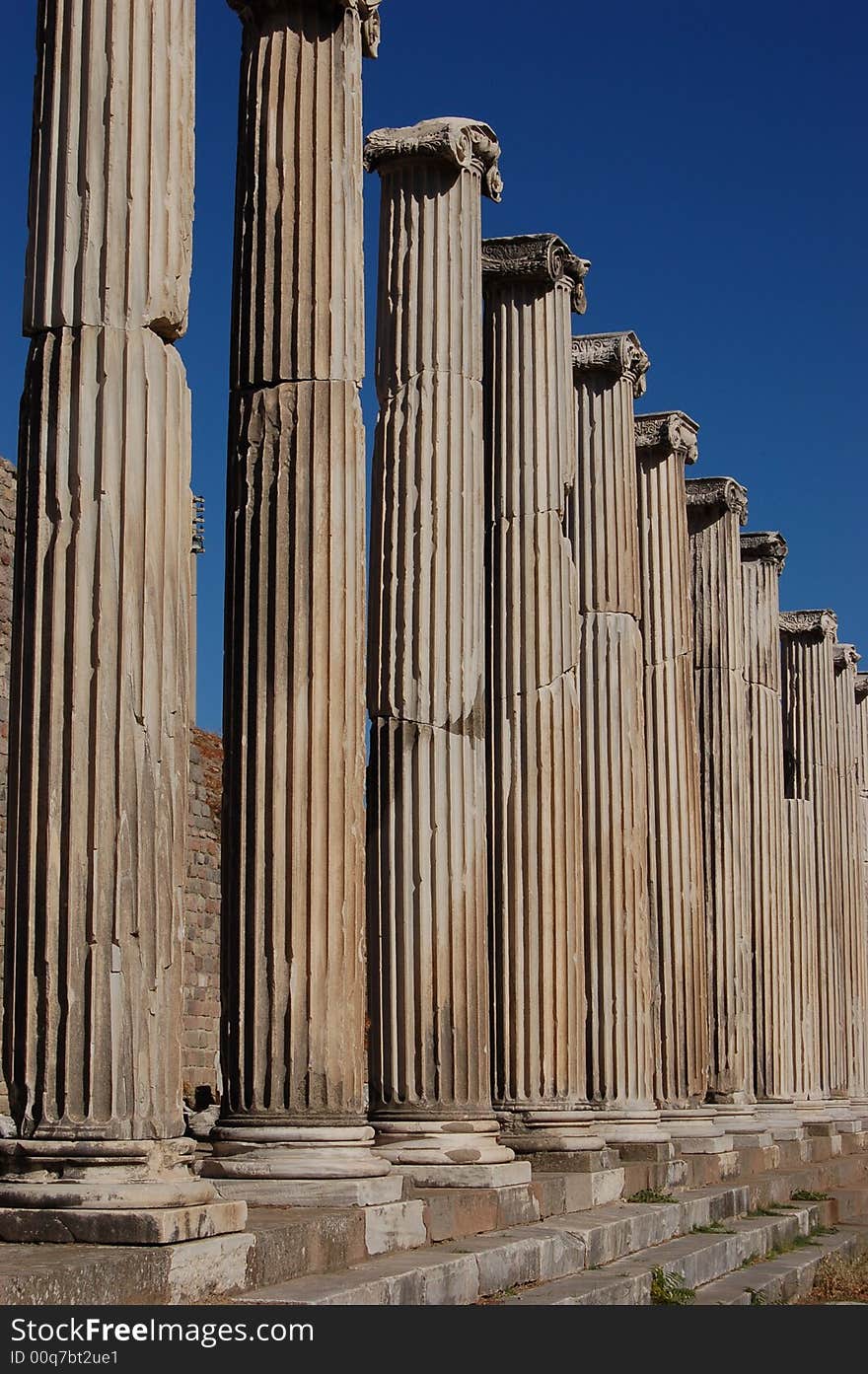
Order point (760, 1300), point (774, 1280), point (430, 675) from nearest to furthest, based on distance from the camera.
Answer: point (760, 1300) → point (774, 1280) → point (430, 675)

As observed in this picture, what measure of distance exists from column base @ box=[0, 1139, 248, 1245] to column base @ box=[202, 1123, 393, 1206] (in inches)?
95.2

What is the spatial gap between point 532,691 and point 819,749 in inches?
634

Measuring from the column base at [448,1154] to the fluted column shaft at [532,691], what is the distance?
247cm

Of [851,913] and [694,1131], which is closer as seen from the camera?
[694,1131]

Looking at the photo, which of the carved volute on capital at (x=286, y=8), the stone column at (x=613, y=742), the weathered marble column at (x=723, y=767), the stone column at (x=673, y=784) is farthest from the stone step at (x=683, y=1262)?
the carved volute on capital at (x=286, y=8)

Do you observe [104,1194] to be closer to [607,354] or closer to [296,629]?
[296,629]

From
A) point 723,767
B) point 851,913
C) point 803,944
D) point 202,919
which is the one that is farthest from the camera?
point 851,913

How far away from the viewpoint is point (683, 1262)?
15477 millimetres

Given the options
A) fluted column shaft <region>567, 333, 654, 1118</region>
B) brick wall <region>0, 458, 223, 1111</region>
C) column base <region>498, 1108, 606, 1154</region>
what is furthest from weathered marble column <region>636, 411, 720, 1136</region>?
brick wall <region>0, 458, 223, 1111</region>

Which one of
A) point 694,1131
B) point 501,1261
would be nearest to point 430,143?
point 501,1261

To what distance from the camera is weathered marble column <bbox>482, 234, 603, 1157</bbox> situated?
1845 cm

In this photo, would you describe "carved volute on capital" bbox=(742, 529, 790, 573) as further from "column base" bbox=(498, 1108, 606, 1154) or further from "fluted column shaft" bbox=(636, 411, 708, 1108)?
"column base" bbox=(498, 1108, 606, 1154)

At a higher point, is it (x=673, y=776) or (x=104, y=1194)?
(x=673, y=776)
